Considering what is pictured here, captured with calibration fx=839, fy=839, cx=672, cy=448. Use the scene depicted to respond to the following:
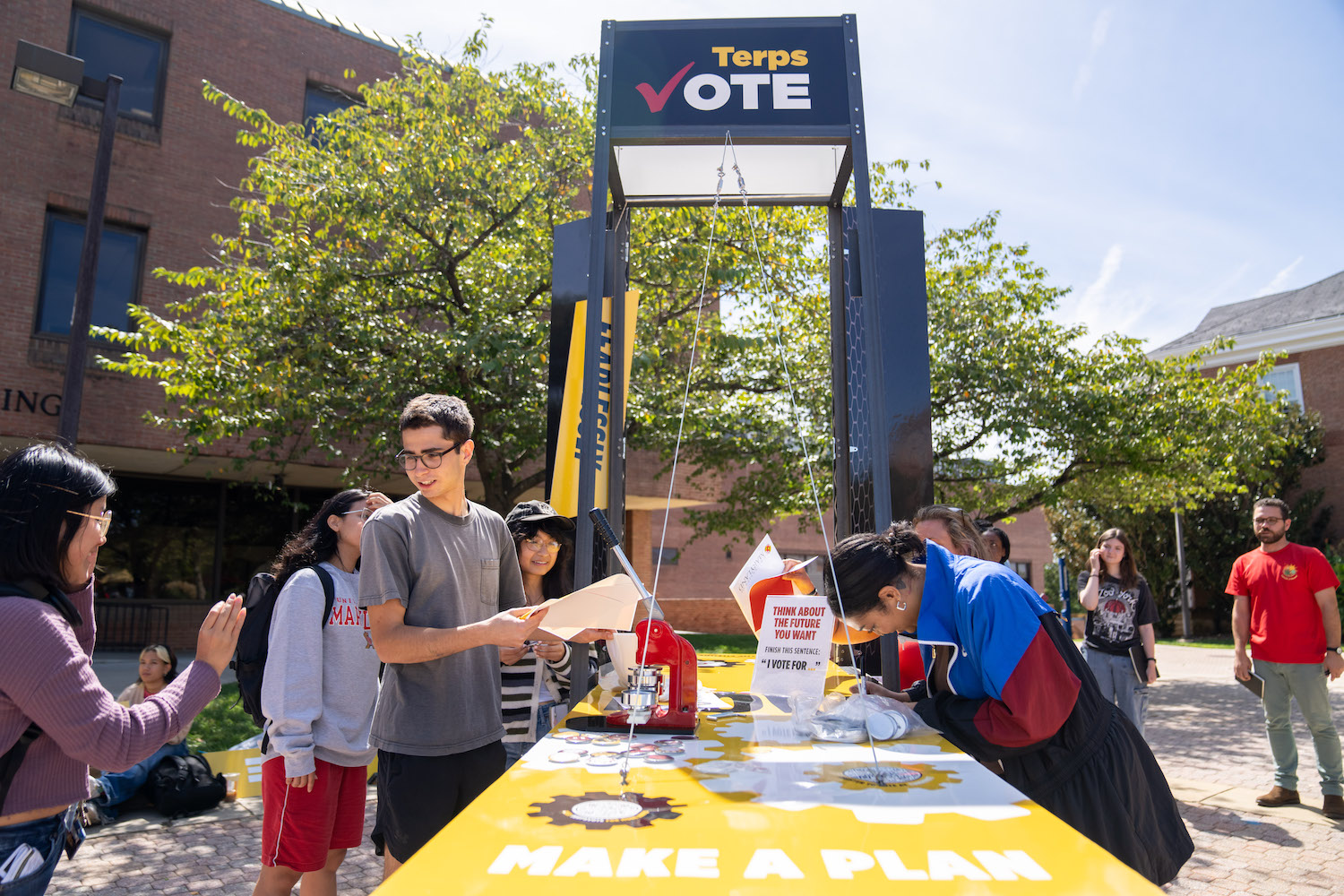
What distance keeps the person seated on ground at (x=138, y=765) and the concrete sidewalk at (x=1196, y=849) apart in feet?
0.53

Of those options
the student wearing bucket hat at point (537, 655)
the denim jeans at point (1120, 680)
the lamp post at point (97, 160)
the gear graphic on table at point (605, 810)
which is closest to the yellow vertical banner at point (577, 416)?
the student wearing bucket hat at point (537, 655)

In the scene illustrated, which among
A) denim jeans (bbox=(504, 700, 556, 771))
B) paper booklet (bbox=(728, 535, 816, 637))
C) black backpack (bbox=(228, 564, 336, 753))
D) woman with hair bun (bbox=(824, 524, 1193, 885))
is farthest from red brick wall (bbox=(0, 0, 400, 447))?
woman with hair bun (bbox=(824, 524, 1193, 885))

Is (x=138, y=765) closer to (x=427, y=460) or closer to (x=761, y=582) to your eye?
(x=427, y=460)

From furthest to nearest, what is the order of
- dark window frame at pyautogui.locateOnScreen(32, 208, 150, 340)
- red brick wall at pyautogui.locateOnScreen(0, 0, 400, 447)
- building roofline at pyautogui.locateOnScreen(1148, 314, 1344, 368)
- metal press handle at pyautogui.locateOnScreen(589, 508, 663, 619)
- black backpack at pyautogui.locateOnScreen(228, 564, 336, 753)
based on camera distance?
building roofline at pyautogui.locateOnScreen(1148, 314, 1344, 368) → dark window frame at pyautogui.locateOnScreen(32, 208, 150, 340) → red brick wall at pyautogui.locateOnScreen(0, 0, 400, 447) → black backpack at pyautogui.locateOnScreen(228, 564, 336, 753) → metal press handle at pyautogui.locateOnScreen(589, 508, 663, 619)

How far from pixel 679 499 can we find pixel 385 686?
16133 mm

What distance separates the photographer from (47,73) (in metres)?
6.61

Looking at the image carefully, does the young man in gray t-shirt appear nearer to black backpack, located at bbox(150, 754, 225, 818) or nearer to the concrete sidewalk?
the concrete sidewalk

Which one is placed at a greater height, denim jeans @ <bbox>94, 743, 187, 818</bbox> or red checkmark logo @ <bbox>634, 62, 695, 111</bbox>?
red checkmark logo @ <bbox>634, 62, 695, 111</bbox>

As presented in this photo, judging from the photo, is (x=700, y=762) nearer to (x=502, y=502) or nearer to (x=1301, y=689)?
(x=1301, y=689)

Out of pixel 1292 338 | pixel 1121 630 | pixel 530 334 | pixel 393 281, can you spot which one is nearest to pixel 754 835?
pixel 1121 630

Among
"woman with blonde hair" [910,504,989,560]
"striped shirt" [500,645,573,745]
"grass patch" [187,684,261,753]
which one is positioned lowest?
"grass patch" [187,684,261,753]

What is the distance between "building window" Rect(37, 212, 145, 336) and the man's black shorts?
40.5 feet

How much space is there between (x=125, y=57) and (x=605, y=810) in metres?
15.7

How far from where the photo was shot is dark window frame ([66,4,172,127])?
496 inches
